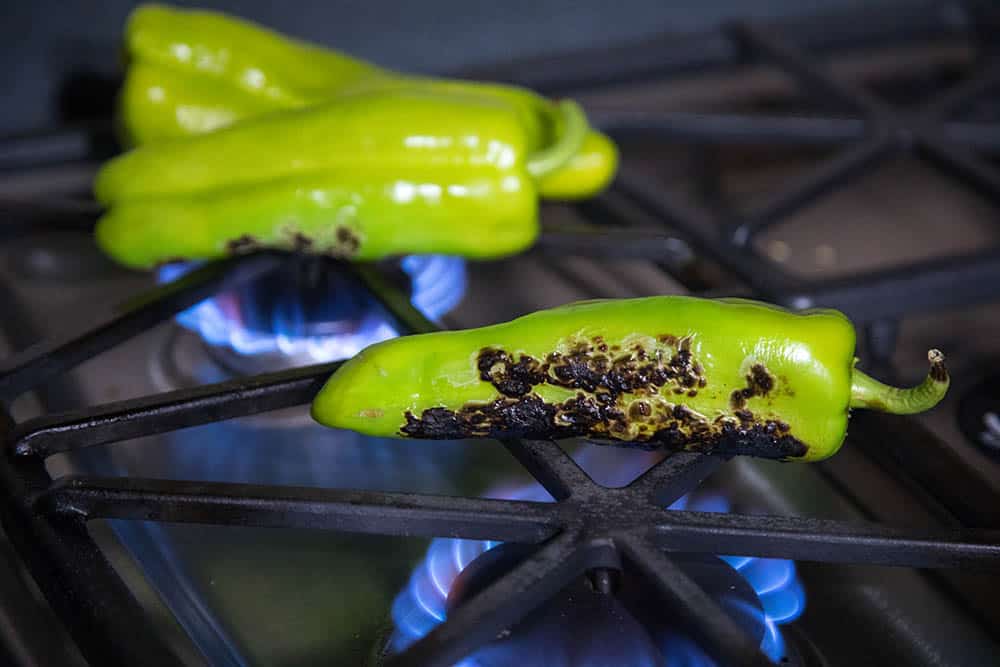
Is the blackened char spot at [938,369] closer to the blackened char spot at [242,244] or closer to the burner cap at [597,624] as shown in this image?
the burner cap at [597,624]

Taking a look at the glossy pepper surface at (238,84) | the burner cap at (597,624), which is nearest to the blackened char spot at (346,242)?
the glossy pepper surface at (238,84)

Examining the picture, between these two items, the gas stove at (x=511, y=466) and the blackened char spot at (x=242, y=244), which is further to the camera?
the blackened char spot at (x=242, y=244)

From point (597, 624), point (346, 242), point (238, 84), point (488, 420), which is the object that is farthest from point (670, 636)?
point (238, 84)

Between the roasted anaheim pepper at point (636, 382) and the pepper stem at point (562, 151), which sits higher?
the pepper stem at point (562, 151)

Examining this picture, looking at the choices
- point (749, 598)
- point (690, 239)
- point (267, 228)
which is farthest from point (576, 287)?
point (749, 598)

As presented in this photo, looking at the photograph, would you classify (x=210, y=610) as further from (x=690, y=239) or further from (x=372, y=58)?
(x=372, y=58)

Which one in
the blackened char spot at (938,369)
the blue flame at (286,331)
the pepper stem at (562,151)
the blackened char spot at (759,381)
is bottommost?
the blue flame at (286,331)

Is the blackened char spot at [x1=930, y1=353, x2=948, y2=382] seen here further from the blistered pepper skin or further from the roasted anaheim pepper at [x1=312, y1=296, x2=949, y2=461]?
the blistered pepper skin
